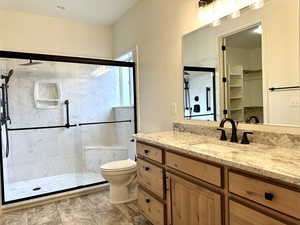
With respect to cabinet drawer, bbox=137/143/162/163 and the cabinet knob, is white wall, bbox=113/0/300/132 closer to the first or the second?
cabinet drawer, bbox=137/143/162/163

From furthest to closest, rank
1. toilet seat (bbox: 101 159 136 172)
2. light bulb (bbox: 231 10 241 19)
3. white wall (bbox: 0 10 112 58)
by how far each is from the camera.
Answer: white wall (bbox: 0 10 112 58)
toilet seat (bbox: 101 159 136 172)
light bulb (bbox: 231 10 241 19)

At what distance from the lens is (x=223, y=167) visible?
1214 mm

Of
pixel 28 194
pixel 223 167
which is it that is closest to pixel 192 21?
pixel 223 167

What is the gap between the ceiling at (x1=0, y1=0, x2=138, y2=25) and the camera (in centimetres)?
294

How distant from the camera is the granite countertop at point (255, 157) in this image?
0.94 metres

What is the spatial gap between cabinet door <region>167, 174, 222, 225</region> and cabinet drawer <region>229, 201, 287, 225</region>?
99 mm

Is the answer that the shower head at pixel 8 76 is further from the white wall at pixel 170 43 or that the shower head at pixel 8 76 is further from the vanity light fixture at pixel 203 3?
the vanity light fixture at pixel 203 3

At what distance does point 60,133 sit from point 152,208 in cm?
208

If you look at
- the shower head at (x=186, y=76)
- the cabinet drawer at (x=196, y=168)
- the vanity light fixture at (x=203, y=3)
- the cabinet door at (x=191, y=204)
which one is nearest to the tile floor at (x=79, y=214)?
the cabinet door at (x=191, y=204)

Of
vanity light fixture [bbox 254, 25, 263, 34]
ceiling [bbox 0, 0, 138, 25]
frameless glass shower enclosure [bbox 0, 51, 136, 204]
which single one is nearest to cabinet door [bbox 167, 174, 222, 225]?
vanity light fixture [bbox 254, 25, 263, 34]

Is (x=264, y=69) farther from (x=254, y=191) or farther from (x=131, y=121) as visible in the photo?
(x=131, y=121)

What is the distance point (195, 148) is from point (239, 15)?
1094mm

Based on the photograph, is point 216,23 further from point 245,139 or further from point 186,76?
point 245,139

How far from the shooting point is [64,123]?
3.41 m
